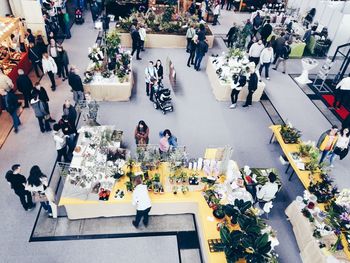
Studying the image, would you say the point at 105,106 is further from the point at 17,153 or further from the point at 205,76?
the point at 205,76

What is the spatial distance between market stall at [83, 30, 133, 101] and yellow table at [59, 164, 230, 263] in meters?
3.91

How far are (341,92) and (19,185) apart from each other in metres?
10.1

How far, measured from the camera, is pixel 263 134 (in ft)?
30.7

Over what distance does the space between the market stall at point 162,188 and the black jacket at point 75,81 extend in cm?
249

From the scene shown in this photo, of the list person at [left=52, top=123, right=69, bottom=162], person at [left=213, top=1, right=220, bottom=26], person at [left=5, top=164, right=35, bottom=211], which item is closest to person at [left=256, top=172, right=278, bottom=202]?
person at [left=52, top=123, right=69, bottom=162]

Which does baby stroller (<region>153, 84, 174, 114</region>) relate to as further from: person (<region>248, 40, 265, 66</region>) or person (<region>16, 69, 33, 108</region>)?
person (<region>248, 40, 265, 66</region>)

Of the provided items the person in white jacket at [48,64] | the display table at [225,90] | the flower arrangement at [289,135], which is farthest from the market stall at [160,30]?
the flower arrangement at [289,135]

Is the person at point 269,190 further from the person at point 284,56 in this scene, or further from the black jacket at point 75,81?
the person at point 284,56

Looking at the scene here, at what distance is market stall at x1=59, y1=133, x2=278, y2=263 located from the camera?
607 centimetres

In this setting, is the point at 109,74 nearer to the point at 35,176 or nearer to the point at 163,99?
the point at 163,99

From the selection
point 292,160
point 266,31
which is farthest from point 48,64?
point 266,31

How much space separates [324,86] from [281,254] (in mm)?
7970

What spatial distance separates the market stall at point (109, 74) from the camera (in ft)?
31.9

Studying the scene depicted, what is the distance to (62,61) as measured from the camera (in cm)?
1031
